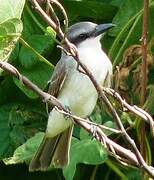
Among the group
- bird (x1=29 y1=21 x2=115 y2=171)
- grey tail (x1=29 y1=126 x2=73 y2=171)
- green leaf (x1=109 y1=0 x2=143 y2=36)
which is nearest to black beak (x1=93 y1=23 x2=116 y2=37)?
bird (x1=29 y1=21 x2=115 y2=171)

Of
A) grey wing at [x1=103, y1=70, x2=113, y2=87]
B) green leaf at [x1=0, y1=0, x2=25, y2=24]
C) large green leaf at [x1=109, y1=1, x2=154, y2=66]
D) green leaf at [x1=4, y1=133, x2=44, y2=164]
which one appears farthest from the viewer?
large green leaf at [x1=109, y1=1, x2=154, y2=66]

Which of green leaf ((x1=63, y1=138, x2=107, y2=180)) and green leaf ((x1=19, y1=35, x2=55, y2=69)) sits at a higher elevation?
green leaf ((x1=19, y1=35, x2=55, y2=69))

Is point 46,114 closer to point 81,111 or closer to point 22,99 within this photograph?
point 22,99

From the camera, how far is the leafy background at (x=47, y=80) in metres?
2.80

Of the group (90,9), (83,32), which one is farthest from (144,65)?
(90,9)

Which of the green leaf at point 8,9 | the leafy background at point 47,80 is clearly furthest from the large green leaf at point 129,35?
the green leaf at point 8,9

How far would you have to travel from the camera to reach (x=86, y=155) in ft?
8.72

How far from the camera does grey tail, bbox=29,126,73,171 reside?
112 inches

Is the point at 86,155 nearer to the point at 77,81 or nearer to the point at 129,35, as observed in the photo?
the point at 77,81

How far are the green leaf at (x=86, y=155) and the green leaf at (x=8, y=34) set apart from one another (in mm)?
663

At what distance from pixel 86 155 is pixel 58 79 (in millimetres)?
378

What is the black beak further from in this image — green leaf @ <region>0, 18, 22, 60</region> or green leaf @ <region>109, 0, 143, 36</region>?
green leaf @ <region>0, 18, 22, 60</region>

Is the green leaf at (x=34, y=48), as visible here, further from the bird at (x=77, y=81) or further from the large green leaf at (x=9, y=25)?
the large green leaf at (x=9, y=25)

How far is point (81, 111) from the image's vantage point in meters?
2.91
